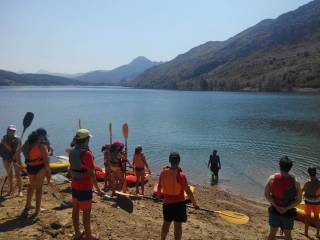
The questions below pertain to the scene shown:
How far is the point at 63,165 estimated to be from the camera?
22.1 m

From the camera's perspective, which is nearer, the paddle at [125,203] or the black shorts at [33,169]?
the black shorts at [33,169]

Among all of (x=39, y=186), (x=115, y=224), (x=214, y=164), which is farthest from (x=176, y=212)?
(x=214, y=164)

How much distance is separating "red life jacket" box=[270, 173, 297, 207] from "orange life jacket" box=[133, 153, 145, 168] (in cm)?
847

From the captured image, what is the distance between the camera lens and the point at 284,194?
842 cm

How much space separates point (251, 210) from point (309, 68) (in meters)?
168

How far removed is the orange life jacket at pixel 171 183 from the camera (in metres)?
8.69

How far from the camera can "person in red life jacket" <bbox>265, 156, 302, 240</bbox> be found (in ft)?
27.6

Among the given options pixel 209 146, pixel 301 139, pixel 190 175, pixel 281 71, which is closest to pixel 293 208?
pixel 190 175

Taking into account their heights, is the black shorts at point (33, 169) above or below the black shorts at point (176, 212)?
above

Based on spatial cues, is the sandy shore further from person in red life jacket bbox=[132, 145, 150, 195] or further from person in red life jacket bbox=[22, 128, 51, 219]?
person in red life jacket bbox=[132, 145, 150, 195]

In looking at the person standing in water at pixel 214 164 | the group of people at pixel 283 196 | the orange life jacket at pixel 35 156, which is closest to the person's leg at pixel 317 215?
the group of people at pixel 283 196

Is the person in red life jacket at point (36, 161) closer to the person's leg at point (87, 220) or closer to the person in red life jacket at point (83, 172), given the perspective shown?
the person in red life jacket at point (83, 172)

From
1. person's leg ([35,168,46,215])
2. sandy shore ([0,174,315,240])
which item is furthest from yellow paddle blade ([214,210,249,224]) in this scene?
person's leg ([35,168,46,215])

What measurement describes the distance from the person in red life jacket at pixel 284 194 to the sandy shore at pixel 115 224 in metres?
2.68
